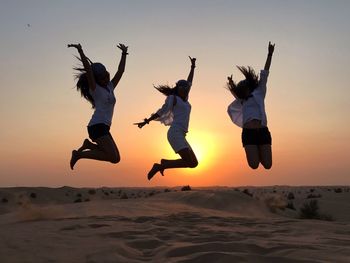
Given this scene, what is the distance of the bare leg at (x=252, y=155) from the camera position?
950cm

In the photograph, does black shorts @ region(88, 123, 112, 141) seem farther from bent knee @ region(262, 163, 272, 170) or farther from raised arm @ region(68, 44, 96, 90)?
bent knee @ region(262, 163, 272, 170)

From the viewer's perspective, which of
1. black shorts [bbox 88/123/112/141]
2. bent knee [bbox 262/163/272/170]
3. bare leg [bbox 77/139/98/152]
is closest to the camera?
black shorts [bbox 88/123/112/141]

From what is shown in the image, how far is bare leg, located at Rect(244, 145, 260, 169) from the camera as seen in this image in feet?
31.2

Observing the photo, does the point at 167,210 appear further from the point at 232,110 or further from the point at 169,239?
the point at 169,239

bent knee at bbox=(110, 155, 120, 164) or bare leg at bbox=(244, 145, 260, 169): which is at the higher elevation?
bare leg at bbox=(244, 145, 260, 169)

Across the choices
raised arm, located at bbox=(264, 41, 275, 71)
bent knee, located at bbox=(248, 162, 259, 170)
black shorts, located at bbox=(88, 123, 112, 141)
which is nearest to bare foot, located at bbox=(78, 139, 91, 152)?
black shorts, located at bbox=(88, 123, 112, 141)

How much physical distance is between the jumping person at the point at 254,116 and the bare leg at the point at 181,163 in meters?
1.06

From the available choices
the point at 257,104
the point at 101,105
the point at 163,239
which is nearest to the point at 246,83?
the point at 257,104

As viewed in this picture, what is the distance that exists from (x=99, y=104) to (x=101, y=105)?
4 centimetres

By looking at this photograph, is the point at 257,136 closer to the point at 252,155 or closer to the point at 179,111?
the point at 252,155

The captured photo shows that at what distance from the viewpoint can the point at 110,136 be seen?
888cm

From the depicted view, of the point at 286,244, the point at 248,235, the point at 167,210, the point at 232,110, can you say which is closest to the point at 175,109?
the point at 232,110

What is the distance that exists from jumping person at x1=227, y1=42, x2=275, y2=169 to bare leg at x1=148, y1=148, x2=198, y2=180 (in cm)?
106

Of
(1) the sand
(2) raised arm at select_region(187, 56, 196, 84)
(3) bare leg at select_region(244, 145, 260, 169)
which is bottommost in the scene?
(1) the sand
